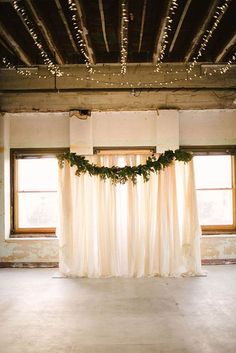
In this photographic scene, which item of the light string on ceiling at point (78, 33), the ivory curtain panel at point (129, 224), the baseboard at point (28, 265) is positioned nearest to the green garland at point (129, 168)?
the ivory curtain panel at point (129, 224)

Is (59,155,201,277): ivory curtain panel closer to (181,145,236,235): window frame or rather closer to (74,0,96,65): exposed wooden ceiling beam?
(181,145,236,235): window frame

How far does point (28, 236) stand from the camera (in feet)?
23.7

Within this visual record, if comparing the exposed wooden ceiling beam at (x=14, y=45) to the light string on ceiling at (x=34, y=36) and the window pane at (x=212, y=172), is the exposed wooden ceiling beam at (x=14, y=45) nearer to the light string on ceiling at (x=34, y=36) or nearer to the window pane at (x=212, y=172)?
the light string on ceiling at (x=34, y=36)

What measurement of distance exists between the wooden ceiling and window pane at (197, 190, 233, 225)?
8.40ft

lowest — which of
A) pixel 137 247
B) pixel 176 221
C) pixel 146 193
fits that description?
pixel 137 247

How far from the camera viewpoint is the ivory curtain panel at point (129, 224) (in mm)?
6258

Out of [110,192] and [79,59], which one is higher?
[79,59]

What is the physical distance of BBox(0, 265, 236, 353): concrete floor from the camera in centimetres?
357

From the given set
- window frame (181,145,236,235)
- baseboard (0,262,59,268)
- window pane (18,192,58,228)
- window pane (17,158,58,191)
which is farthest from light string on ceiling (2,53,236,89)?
baseboard (0,262,59,268)

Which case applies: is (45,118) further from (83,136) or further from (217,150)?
(217,150)

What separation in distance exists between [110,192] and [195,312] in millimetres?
2631

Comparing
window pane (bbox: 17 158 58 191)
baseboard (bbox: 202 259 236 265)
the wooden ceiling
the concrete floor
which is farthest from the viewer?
window pane (bbox: 17 158 58 191)

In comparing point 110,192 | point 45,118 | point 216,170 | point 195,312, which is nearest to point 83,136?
point 45,118

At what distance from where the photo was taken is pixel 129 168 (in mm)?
6258
